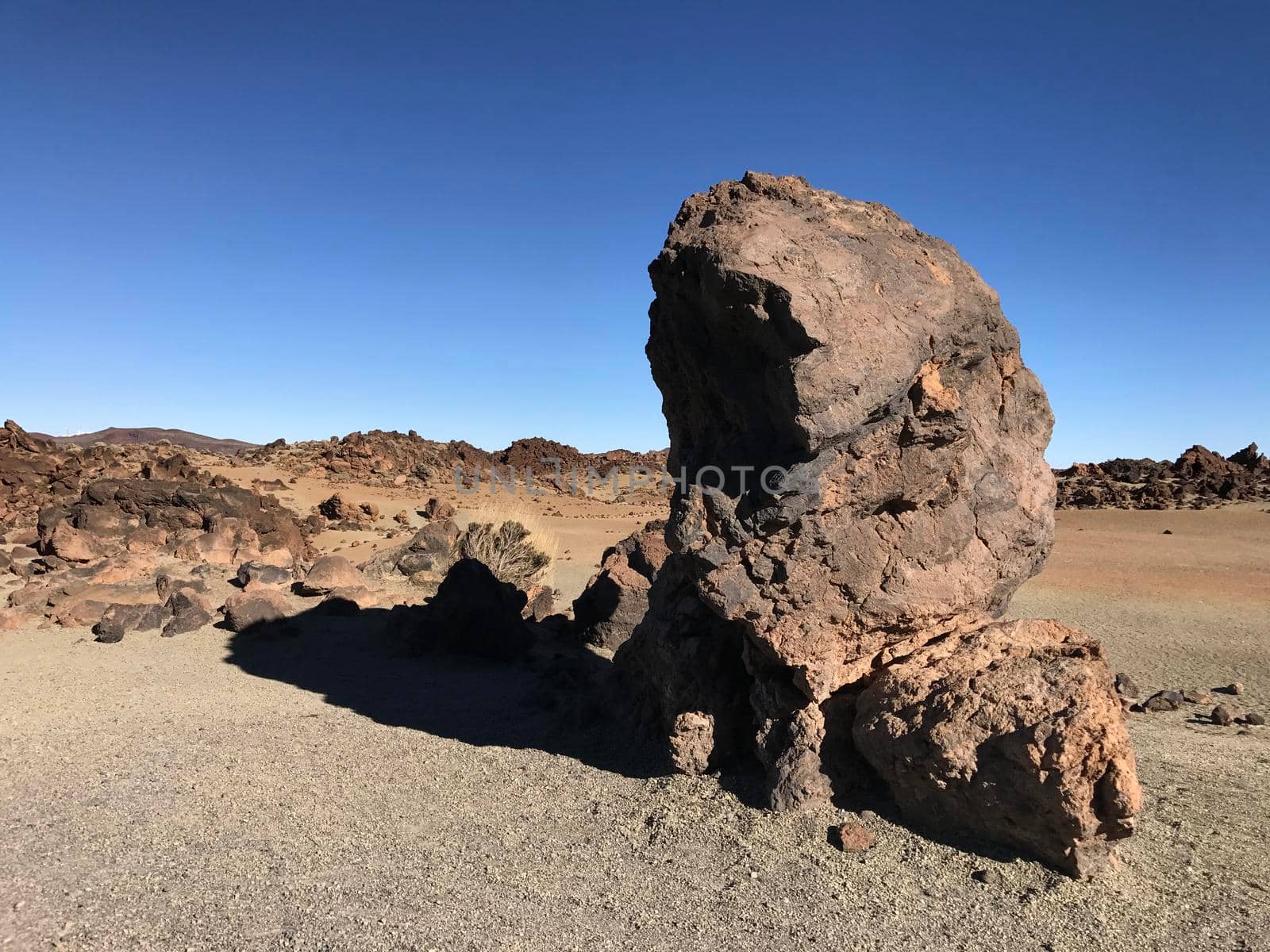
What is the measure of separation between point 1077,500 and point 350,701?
28.3m

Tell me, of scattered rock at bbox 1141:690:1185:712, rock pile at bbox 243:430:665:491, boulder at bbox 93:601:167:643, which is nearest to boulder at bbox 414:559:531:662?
boulder at bbox 93:601:167:643

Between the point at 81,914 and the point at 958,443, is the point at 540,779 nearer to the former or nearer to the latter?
the point at 81,914

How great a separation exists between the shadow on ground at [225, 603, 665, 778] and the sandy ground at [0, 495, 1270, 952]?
5 cm

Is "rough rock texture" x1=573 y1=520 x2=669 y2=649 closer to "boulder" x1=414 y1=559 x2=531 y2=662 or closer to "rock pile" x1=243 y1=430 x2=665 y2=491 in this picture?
"boulder" x1=414 y1=559 x2=531 y2=662

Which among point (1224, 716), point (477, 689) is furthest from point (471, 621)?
point (1224, 716)

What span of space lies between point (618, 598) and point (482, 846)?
488 cm

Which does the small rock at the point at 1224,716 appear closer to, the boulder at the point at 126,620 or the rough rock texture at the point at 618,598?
the rough rock texture at the point at 618,598

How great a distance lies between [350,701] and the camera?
22.1 ft

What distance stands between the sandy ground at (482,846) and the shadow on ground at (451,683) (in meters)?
0.05

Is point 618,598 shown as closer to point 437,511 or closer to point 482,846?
point 482,846

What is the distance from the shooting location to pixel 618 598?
29.3 ft

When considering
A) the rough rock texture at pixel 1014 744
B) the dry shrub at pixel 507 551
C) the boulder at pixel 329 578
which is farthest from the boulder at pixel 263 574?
the rough rock texture at pixel 1014 744

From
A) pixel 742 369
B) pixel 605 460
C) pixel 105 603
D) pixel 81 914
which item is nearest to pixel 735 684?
pixel 742 369

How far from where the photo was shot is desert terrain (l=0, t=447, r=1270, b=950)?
3393 mm
